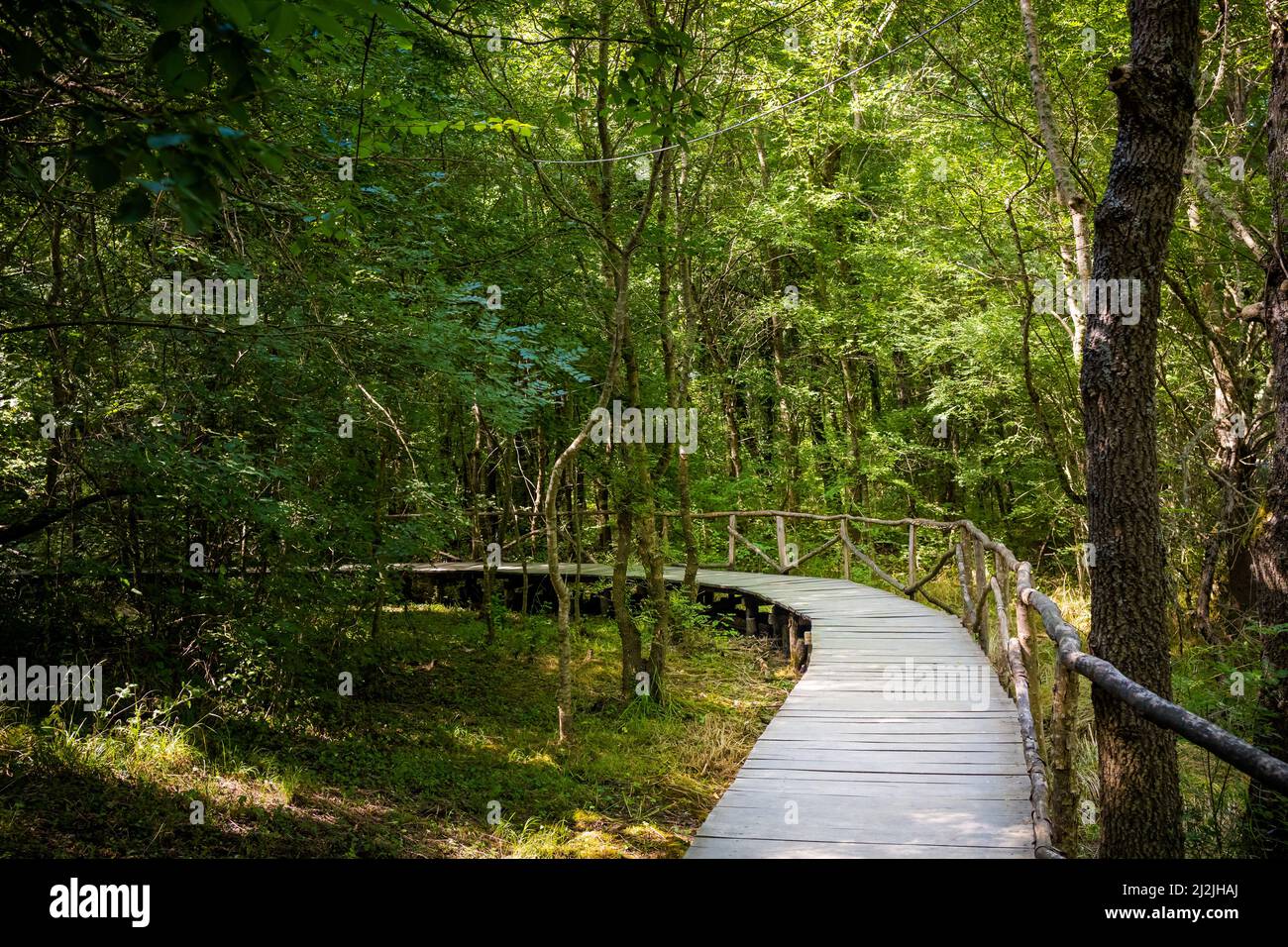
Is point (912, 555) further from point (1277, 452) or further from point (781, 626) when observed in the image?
point (1277, 452)

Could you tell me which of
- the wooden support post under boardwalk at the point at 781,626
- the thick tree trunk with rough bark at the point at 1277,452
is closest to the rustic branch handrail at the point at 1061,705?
the thick tree trunk with rough bark at the point at 1277,452

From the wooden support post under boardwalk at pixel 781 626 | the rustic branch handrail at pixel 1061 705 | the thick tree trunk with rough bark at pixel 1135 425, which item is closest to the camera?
the rustic branch handrail at pixel 1061 705

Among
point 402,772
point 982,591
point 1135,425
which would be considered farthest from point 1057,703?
point 402,772

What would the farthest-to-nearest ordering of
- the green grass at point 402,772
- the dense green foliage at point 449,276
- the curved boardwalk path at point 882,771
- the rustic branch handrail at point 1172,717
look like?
1. the green grass at point 402,772
2. the dense green foliage at point 449,276
3. the curved boardwalk path at point 882,771
4. the rustic branch handrail at point 1172,717

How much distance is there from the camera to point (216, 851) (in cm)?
459

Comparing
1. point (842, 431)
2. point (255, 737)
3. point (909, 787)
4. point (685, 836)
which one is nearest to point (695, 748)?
point (685, 836)

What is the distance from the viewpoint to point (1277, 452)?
538 cm

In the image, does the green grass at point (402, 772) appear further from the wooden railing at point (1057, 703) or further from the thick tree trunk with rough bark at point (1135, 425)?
the thick tree trunk with rough bark at point (1135, 425)

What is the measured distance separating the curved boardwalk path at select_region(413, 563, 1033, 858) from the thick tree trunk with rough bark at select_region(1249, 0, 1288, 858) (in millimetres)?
1458

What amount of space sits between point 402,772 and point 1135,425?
5580 millimetres

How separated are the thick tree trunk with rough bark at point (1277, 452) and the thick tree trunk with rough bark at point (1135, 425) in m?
1.47

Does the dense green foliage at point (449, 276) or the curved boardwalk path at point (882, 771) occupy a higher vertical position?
the dense green foliage at point (449, 276)

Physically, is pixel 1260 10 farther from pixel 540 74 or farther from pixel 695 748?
pixel 695 748

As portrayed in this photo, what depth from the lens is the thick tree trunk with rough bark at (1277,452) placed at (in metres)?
4.95
